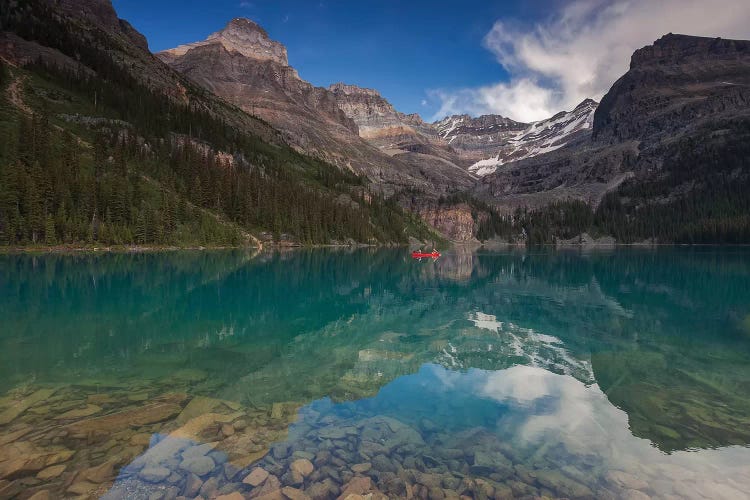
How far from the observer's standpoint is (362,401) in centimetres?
1681

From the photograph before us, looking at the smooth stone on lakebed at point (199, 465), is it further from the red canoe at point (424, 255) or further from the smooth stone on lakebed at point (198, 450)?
the red canoe at point (424, 255)

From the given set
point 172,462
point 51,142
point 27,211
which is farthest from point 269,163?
point 172,462

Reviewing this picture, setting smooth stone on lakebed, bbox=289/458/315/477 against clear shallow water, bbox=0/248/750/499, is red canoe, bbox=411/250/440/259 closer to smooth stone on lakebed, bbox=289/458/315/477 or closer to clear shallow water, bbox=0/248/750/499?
clear shallow water, bbox=0/248/750/499

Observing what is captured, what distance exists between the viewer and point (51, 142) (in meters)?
97.9

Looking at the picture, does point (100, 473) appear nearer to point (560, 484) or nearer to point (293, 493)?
point (293, 493)

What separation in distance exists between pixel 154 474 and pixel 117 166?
372 ft

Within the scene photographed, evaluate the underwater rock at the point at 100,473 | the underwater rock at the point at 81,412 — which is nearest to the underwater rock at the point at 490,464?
the underwater rock at the point at 100,473

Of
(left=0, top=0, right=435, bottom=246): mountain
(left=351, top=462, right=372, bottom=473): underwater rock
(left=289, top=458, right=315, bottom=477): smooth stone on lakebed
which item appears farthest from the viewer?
(left=0, top=0, right=435, bottom=246): mountain

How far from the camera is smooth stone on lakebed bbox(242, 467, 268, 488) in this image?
10.5 metres

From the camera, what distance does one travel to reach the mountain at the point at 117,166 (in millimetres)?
84938

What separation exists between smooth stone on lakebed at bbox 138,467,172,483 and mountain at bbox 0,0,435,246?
8961 cm

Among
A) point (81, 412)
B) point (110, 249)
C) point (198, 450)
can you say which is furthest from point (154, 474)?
point (110, 249)

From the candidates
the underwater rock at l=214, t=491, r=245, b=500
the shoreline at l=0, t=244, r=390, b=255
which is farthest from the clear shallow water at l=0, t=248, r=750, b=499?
the shoreline at l=0, t=244, r=390, b=255

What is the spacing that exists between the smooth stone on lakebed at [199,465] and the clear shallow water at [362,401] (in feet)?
0.17
